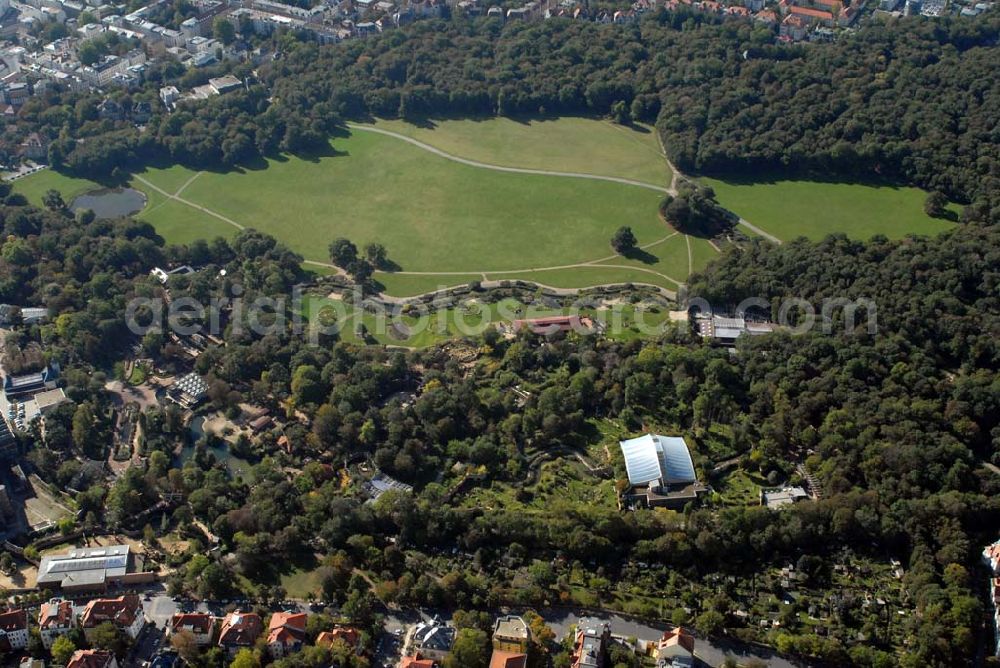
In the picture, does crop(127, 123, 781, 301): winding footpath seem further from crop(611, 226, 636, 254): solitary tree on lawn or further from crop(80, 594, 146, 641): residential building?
crop(80, 594, 146, 641): residential building

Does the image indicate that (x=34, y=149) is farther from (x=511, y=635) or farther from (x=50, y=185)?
(x=511, y=635)

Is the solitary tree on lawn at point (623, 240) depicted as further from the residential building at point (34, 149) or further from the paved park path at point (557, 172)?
the residential building at point (34, 149)

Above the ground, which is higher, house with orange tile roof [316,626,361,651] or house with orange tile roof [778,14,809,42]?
house with orange tile roof [778,14,809,42]

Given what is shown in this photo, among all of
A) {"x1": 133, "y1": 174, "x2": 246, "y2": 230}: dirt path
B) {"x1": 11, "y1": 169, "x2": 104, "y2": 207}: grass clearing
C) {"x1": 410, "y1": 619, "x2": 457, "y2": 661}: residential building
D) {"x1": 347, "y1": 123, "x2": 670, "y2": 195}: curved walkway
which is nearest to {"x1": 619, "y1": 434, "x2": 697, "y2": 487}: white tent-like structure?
{"x1": 410, "y1": 619, "x2": 457, "y2": 661}: residential building

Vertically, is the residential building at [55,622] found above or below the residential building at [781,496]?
below

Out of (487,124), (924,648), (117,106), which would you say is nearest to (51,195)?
(117,106)

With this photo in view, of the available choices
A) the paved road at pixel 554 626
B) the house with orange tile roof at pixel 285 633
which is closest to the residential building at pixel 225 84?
the paved road at pixel 554 626
